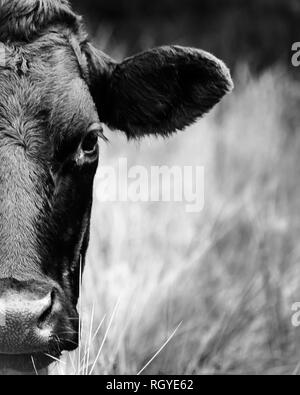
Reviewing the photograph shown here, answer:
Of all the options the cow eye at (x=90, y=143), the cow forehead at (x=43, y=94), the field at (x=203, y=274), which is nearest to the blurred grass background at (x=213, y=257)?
the field at (x=203, y=274)

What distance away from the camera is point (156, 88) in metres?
4.93

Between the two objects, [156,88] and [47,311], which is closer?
[47,311]

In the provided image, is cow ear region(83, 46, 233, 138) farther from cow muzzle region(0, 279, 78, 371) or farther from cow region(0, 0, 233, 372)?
cow muzzle region(0, 279, 78, 371)

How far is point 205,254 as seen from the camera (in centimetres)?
643

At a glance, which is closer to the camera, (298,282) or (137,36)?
(298,282)

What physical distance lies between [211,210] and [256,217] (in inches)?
21.3

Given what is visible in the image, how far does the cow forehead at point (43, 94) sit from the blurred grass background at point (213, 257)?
0.92m

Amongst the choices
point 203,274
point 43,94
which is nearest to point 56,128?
point 43,94

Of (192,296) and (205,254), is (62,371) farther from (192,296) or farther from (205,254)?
(205,254)

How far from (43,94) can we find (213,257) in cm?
267

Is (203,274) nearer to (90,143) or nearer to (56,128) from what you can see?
(90,143)

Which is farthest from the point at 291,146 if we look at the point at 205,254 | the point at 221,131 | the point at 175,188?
the point at 205,254

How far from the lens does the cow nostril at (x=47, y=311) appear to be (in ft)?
12.6

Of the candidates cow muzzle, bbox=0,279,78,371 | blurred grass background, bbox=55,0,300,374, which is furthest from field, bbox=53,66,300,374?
cow muzzle, bbox=0,279,78,371
